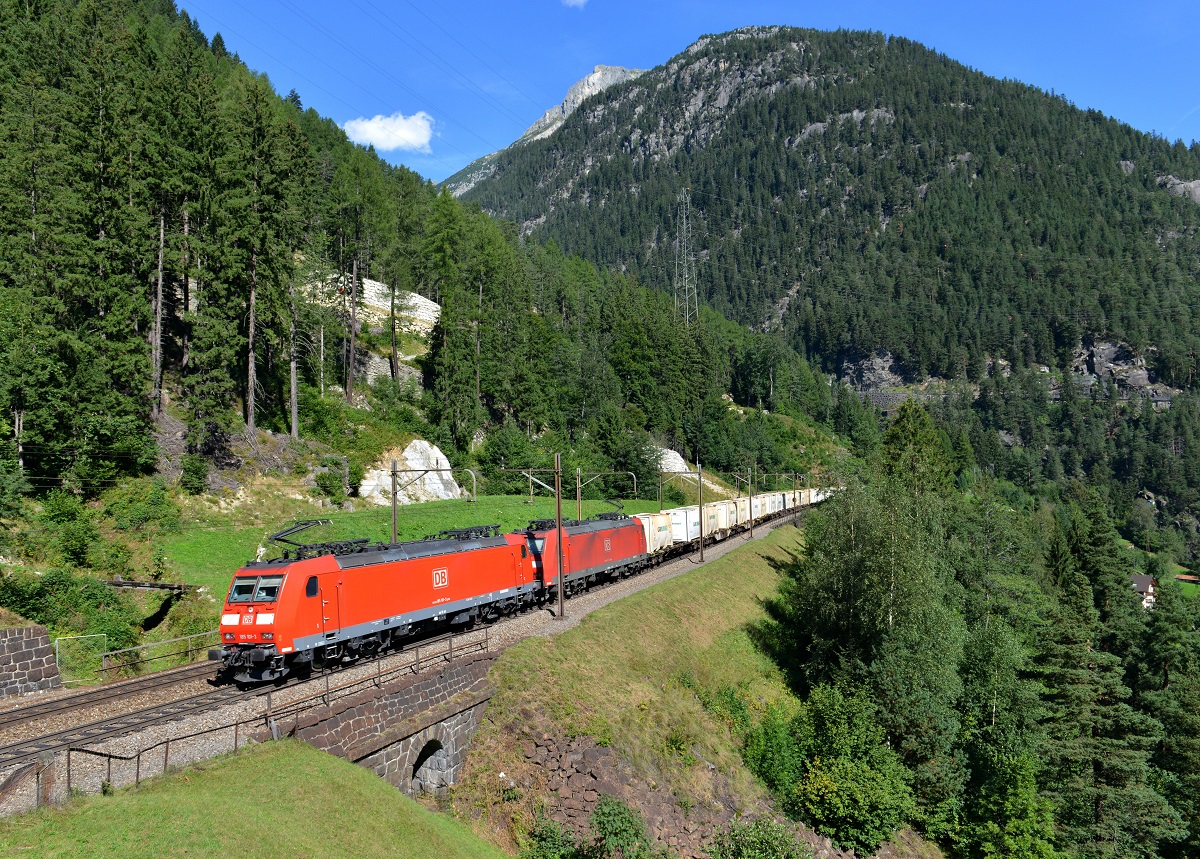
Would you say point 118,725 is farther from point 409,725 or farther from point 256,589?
point 409,725

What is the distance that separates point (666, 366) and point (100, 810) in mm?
92244

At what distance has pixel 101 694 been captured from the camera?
20.6 m

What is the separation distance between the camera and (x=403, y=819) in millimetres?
16656

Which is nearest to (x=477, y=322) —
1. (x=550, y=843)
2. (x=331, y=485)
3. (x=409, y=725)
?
(x=331, y=485)

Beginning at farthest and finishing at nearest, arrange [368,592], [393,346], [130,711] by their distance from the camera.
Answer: [393,346] → [368,592] → [130,711]

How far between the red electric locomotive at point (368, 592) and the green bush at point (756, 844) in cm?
1269

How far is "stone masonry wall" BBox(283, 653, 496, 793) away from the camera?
58.3 ft

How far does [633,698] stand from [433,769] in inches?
339

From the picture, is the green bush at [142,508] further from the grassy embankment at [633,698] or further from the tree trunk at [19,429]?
the grassy embankment at [633,698]

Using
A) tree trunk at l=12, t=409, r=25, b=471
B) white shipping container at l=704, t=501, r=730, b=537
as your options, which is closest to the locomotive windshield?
tree trunk at l=12, t=409, r=25, b=471

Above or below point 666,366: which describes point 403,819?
below

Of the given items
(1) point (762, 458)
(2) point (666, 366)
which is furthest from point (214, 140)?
(1) point (762, 458)

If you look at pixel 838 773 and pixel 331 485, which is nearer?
pixel 838 773

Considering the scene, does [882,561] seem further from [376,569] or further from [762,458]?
[762,458]
